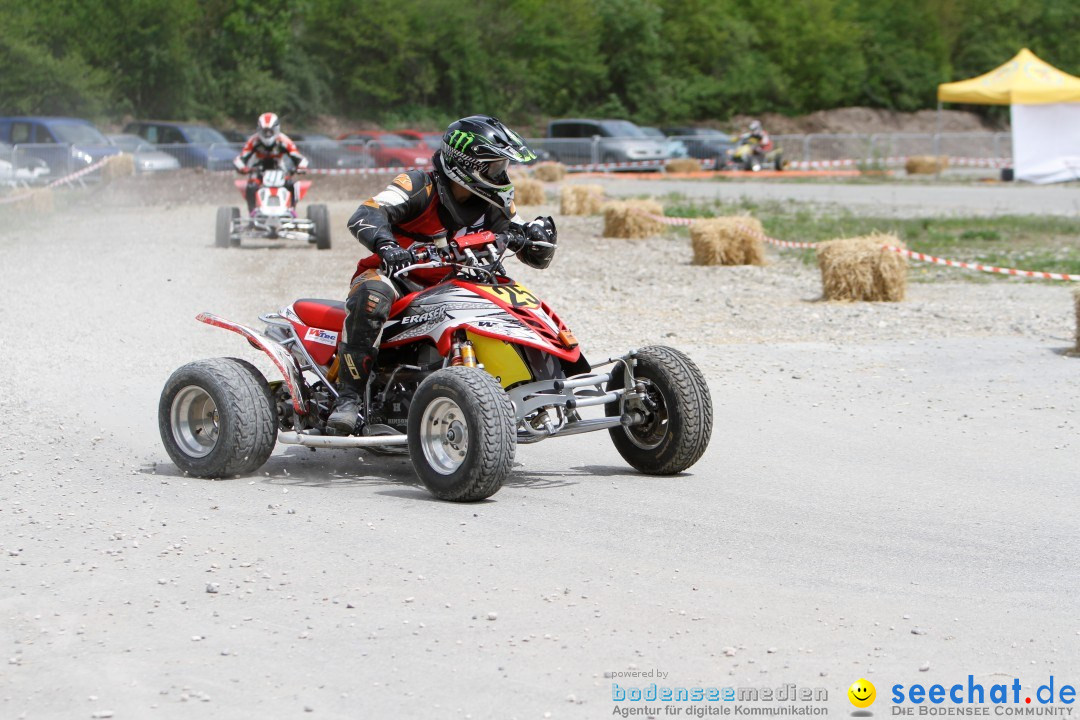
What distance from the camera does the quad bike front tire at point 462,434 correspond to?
6504 millimetres

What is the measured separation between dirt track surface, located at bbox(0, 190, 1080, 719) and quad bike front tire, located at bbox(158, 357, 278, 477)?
0.15 metres

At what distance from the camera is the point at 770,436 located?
8570 mm

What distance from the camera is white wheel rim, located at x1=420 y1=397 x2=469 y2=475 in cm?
676

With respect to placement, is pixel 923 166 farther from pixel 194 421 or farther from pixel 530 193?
pixel 194 421

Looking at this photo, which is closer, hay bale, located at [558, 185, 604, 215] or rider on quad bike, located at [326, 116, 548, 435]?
rider on quad bike, located at [326, 116, 548, 435]

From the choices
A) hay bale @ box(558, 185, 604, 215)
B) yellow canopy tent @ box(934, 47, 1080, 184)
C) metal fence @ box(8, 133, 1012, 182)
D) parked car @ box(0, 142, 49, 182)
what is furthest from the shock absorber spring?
yellow canopy tent @ box(934, 47, 1080, 184)

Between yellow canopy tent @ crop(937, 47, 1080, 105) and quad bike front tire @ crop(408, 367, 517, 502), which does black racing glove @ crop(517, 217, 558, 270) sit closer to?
quad bike front tire @ crop(408, 367, 517, 502)

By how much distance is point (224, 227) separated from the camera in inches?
801

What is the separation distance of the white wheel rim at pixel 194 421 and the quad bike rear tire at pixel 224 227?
1316 centimetres

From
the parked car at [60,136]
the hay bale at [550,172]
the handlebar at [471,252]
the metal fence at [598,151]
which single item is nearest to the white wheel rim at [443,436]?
the handlebar at [471,252]

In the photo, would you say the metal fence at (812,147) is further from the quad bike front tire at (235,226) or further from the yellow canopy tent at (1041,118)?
the quad bike front tire at (235,226)

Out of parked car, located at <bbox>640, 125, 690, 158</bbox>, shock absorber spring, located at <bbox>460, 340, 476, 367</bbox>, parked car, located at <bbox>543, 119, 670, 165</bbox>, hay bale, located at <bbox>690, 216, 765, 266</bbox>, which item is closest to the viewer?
shock absorber spring, located at <bbox>460, 340, 476, 367</bbox>

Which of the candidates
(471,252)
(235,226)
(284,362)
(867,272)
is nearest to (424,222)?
(471,252)

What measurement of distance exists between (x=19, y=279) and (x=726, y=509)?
12491 millimetres
